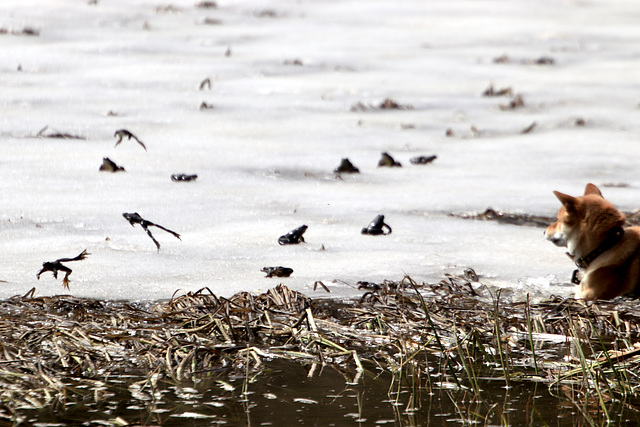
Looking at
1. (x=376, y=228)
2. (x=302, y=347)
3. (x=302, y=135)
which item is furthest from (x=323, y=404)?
(x=302, y=135)

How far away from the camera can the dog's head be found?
12.8 ft

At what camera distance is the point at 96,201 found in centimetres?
498

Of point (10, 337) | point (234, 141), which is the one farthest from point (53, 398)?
point (234, 141)

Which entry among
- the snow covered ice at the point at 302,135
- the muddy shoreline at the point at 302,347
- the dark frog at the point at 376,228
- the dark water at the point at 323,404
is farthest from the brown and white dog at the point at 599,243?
the dark water at the point at 323,404

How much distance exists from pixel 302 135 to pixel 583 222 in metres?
3.59

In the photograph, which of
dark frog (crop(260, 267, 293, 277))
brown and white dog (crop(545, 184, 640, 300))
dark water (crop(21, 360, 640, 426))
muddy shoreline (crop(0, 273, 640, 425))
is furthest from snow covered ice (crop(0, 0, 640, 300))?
dark water (crop(21, 360, 640, 426))

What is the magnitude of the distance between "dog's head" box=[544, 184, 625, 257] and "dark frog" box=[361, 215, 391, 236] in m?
1.02

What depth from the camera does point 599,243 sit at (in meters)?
3.91

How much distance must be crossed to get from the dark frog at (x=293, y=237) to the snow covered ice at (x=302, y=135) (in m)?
0.08

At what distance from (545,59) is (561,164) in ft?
12.9

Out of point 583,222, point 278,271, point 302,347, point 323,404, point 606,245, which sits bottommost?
point 323,404

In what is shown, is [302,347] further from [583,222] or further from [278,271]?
[583,222]

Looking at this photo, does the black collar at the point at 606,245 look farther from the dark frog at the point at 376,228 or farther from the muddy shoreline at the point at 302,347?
the dark frog at the point at 376,228

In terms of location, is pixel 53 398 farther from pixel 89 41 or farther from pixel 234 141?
pixel 89 41
